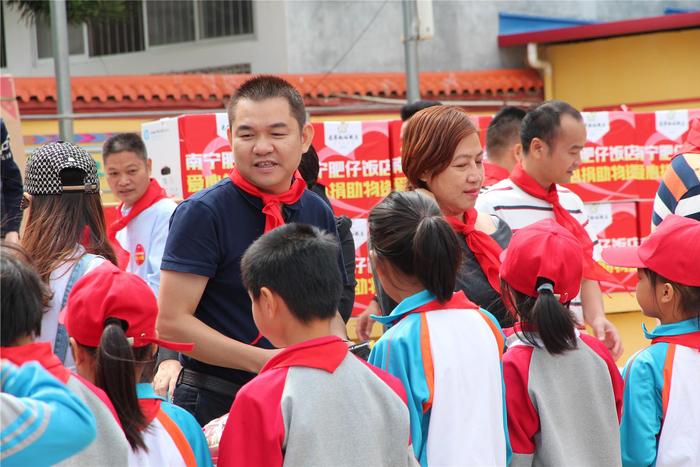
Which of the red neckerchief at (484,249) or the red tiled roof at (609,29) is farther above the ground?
the red tiled roof at (609,29)

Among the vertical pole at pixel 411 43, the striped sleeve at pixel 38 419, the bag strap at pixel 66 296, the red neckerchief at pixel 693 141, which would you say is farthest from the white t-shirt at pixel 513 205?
the vertical pole at pixel 411 43

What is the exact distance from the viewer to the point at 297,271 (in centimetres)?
252

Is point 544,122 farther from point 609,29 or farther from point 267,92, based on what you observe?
point 609,29

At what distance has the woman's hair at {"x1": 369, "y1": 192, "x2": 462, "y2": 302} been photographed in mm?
2834

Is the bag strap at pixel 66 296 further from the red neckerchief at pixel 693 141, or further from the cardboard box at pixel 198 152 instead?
the cardboard box at pixel 198 152

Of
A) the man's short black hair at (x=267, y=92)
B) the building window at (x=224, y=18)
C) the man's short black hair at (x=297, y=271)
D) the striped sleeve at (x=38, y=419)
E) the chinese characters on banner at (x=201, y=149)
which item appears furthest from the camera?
the building window at (x=224, y=18)

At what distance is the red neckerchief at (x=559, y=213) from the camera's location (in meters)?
4.44

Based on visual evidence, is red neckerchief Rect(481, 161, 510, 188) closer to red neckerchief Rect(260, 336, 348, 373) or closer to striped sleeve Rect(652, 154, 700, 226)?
striped sleeve Rect(652, 154, 700, 226)

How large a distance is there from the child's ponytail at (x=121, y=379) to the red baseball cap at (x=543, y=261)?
1.18 metres

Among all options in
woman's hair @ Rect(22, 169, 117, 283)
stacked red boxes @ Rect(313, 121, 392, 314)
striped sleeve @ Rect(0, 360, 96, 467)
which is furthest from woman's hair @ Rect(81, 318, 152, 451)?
stacked red boxes @ Rect(313, 121, 392, 314)

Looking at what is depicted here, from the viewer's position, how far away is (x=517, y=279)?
305 cm

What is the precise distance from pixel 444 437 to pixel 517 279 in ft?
1.86

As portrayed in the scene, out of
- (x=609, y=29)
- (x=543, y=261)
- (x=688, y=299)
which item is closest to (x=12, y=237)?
(x=543, y=261)

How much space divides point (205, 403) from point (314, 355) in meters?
0.65
